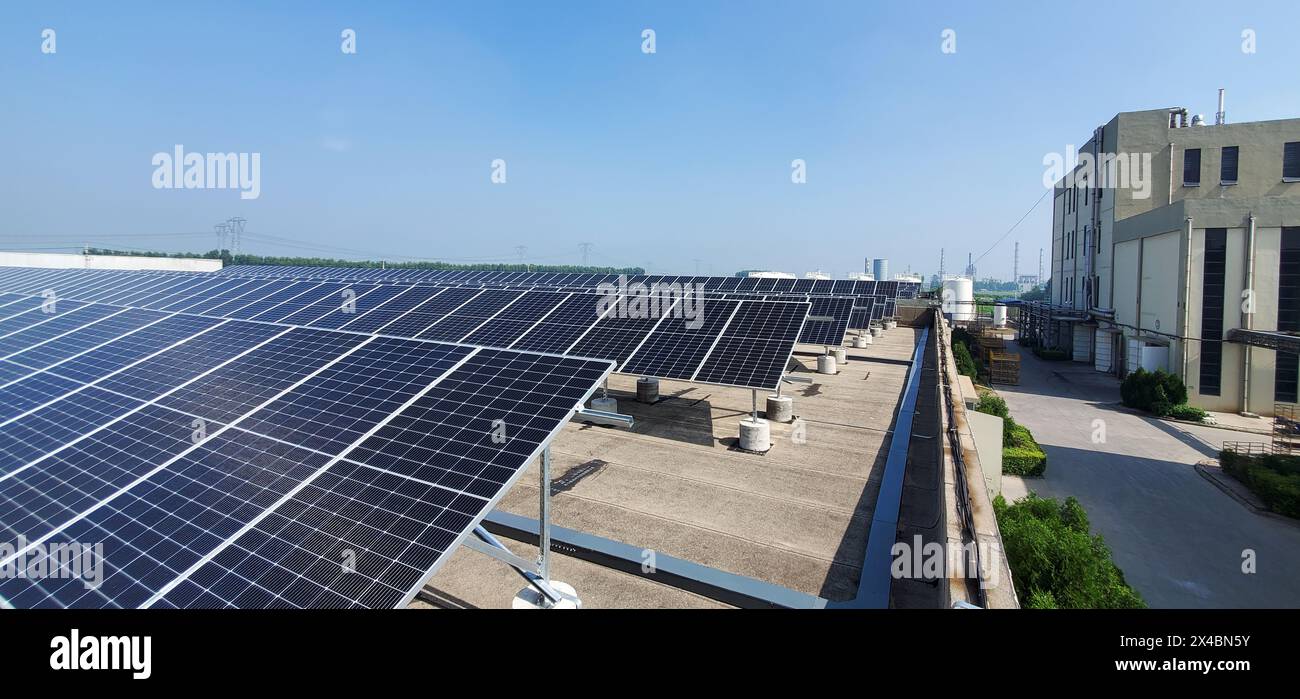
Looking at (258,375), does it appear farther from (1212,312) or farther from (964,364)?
(1212,312)

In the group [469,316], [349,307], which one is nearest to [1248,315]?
[469,316]

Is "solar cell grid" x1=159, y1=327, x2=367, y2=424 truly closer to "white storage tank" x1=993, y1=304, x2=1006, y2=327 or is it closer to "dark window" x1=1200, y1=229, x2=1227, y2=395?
"dark window" x1=1200, y1=229, x2=1227, y2=395

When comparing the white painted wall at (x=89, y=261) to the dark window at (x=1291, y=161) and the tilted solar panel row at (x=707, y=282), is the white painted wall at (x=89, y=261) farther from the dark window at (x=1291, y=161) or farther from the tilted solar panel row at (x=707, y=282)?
the dark window at (x=1291, y=161)

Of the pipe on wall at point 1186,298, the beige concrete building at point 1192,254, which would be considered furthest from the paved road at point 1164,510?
the beige concrete building at point 1192,254

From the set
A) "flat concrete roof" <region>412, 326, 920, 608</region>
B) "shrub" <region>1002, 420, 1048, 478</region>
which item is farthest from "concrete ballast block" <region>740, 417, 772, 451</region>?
"shrub" <region>1002, 420, 1048, 478</region>

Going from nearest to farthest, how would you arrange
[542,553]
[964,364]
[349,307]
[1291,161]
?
[542,553] < [349,307] < [964,364] < [1291,161]
